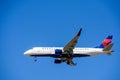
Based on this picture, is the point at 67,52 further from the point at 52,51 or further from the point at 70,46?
the point at 52,51

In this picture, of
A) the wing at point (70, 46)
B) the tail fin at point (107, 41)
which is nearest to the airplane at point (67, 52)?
the wing at point (70, 46)

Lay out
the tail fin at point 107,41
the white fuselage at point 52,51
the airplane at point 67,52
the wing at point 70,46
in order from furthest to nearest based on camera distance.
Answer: the tail fin at point 107,41 < the white fuselage at point 52,51 < the airplane at point 67,52 < the wing at point 70,46

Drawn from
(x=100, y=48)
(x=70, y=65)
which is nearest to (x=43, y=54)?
(x=70, y=65)

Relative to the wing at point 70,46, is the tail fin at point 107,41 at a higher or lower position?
higher

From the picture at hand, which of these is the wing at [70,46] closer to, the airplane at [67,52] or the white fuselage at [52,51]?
the airplane at [67,52]

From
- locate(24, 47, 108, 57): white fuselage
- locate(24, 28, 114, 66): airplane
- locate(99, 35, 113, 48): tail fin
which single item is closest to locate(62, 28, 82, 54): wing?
locate(24, 28, 114, 66): airplane

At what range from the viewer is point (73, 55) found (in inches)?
4166

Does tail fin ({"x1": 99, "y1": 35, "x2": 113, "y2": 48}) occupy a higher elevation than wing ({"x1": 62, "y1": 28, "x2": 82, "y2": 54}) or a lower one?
higher

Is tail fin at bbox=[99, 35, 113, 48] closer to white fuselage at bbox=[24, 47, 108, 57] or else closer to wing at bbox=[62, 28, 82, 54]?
white fuselage at bbox=[24, 47, 108, 57]

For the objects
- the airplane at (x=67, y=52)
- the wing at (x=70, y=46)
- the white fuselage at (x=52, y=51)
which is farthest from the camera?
the white fuselage at (x=52, y=51)

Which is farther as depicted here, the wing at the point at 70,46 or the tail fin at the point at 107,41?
the tail fin at the point at 107,41

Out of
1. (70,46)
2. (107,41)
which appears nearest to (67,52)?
(70,46)

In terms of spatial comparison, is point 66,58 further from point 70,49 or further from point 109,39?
point 109,39

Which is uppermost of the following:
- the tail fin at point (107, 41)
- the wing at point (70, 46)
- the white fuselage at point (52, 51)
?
the tail fin at point (107, 41)
